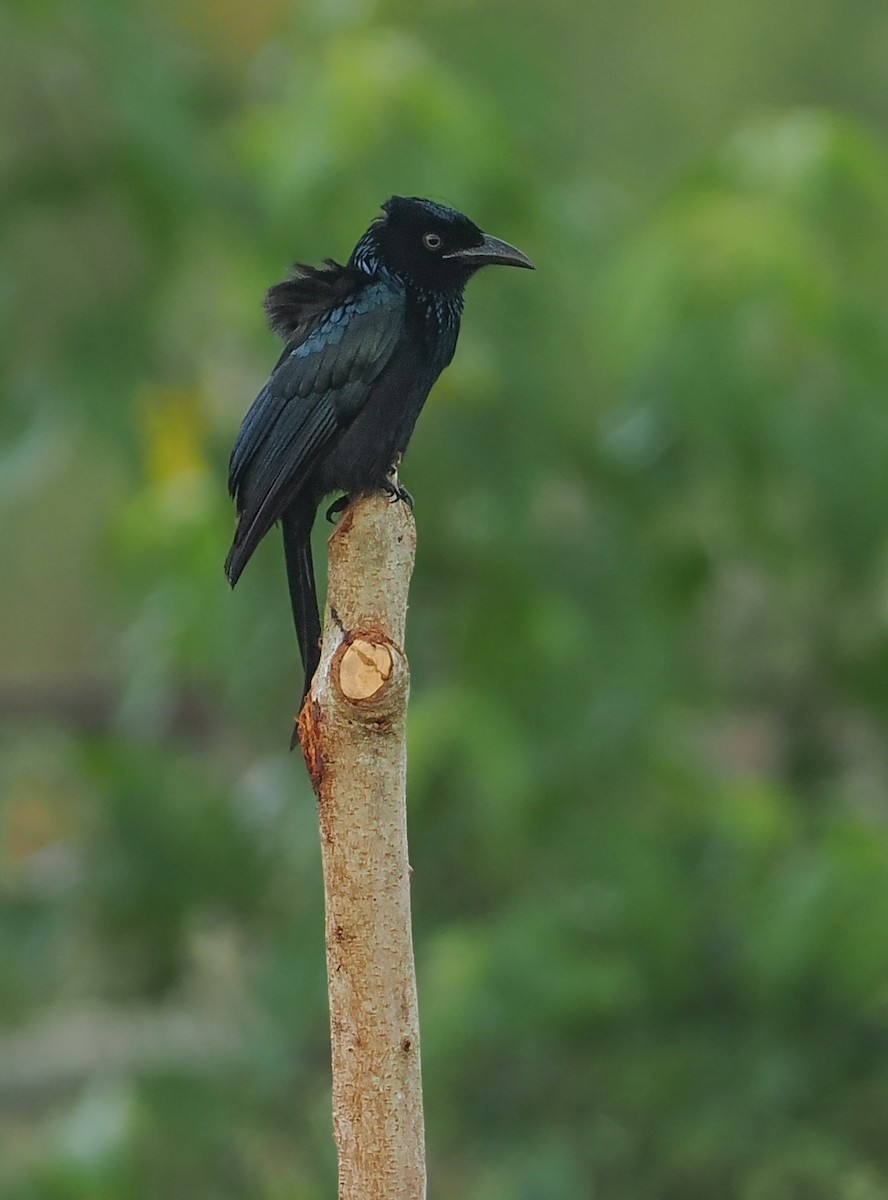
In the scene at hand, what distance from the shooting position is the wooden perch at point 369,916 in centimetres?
180

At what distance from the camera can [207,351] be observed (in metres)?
4.25

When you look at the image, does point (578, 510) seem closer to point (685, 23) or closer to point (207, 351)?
point (207, 351)

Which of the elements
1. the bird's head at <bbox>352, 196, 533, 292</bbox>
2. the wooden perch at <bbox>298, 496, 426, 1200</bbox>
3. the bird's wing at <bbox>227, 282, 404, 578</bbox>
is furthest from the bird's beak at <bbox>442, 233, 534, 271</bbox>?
the wooden perch at <bbox>298, 496, 426, 1200</bbox>

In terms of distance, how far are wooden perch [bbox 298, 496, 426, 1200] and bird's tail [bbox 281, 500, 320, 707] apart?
1.12ft

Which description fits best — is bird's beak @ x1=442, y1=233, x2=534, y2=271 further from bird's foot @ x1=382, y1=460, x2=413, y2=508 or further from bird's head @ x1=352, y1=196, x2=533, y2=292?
bird's foot @ x1=382, y1=460, x2=413, y2=508

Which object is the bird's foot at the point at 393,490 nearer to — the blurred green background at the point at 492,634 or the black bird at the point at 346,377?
the black bird at the point at 346,377

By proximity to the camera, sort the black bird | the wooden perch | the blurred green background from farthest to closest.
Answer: the blurred green background → the black bird → the wooden perch

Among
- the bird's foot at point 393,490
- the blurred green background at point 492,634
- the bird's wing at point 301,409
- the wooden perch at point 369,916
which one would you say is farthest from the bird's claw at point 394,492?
the blurred green background at point 492,634

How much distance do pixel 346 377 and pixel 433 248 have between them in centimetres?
32

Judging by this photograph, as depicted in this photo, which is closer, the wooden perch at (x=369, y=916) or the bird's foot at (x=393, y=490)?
the wooden perch at (x=369, y=916)

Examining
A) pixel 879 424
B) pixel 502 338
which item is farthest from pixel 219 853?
pixel 879 424

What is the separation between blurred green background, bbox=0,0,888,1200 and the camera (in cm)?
367

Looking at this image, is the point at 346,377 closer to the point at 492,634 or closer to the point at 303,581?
the point at 303,581

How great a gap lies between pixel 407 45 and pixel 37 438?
1207 mm
